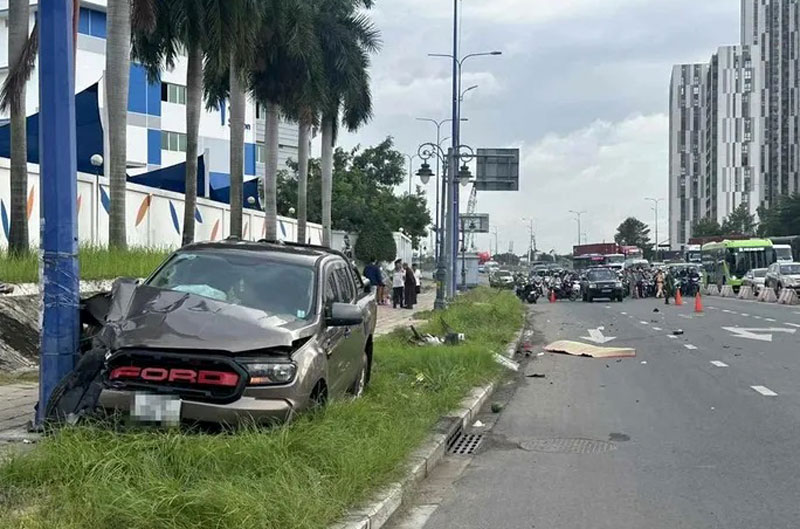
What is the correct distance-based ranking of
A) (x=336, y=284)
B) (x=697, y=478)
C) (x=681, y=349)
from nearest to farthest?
(x=697, y=478)
(x=336, y=284)
(x=681, y=349)

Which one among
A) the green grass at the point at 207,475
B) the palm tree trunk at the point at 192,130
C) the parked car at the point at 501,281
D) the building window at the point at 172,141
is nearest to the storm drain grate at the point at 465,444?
the green grass at the point at 207,475

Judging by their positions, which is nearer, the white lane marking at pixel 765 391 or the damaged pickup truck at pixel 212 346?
the damaged pickup truck at pixel 212 346

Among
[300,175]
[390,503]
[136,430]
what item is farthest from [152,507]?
[300,175]

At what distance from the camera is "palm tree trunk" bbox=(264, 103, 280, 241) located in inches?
1227

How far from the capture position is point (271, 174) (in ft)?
104

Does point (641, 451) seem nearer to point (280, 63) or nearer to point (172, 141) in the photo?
point (280, 63)

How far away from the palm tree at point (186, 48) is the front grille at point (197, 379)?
17954 millimetres

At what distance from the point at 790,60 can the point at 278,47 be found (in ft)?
359

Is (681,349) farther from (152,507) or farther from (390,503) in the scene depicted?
(152,507)

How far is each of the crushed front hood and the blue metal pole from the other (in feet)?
1.56

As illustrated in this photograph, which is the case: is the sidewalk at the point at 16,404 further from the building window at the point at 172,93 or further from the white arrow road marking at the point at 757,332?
the building window at the point at 172,93

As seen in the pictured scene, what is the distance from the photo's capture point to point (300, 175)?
36.1 m

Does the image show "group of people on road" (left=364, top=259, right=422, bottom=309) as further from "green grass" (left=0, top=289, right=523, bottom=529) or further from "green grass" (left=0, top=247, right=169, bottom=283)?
"green grass" (left=0, top=289, right=523, bottom=529)

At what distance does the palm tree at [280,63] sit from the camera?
28188 millimetres
